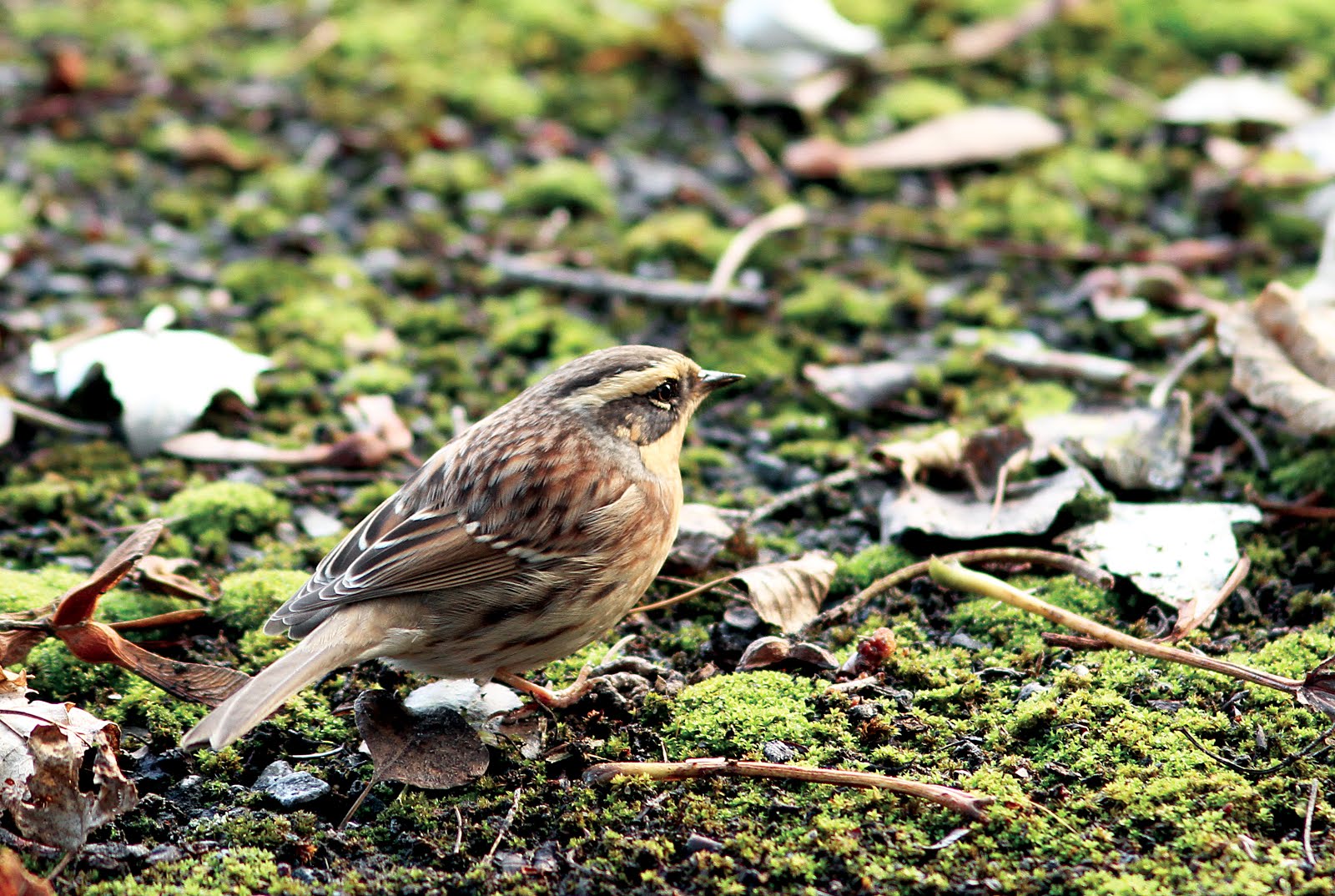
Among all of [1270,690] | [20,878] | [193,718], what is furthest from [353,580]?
[1270,690]

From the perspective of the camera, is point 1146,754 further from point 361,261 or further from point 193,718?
point 361,261

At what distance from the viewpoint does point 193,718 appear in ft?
13.4

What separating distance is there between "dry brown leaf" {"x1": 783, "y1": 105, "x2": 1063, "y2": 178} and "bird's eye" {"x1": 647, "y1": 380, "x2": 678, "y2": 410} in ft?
10.6

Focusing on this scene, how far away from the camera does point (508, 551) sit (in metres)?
4.22

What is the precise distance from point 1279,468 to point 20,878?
4407 mm

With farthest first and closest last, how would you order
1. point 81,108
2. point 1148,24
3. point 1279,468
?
1. point 1148,24
2. point 81,108
3. point 1279,468

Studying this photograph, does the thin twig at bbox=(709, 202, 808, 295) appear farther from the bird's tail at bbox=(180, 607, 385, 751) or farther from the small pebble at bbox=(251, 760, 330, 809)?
the small pebble at bbox=(251, 760, 330, 809)

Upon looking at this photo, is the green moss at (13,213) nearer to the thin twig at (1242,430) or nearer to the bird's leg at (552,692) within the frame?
the bird's leg at (552,692)

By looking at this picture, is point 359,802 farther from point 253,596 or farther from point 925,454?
point 925,454

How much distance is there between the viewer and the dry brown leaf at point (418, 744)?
12.6 ft

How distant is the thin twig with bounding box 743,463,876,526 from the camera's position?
5.22m

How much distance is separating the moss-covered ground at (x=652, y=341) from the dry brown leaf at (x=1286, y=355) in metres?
0.35

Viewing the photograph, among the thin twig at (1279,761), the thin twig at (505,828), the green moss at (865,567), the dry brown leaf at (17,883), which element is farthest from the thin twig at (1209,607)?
the dry brown leaf at (17,883)

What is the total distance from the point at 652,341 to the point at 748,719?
2.72 m
